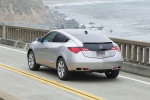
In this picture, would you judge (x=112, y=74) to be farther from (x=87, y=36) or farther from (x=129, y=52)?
(x=129, y=52)

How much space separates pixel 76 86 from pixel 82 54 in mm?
995

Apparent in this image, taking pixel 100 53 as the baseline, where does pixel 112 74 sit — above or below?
below

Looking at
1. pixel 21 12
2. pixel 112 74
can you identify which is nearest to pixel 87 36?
pixel 112 74

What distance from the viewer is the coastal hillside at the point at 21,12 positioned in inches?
3551

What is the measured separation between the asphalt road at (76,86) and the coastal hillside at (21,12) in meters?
75.4

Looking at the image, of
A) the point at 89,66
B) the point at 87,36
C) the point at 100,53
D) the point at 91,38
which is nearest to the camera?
the point at 89,66

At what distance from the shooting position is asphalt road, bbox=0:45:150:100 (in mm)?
9750

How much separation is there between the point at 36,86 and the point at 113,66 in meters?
2.29

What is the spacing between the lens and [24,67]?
14.8 m

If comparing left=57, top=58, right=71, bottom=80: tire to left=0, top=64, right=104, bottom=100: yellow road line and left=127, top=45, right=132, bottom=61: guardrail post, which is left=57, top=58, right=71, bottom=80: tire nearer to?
left=0, top=64, right=104, bottom=100: yellow road line

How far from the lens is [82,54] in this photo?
1168cm

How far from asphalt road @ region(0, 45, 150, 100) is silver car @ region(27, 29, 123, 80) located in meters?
0.38

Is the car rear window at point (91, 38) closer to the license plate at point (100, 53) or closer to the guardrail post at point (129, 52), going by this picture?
the license plate at point (100, 53)

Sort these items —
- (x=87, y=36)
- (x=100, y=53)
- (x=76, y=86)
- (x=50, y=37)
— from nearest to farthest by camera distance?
(x=76, y=86)
(x=100, y=53)
(x=87, y=36)
(x=50, y=37)
